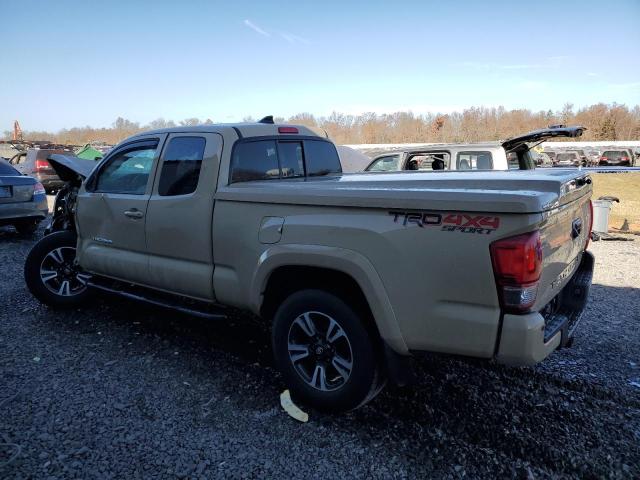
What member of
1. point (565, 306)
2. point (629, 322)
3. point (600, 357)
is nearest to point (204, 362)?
point (565, 306)

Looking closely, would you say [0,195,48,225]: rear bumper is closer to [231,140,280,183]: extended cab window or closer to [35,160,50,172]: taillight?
[231,140,280,183]: extended cab window

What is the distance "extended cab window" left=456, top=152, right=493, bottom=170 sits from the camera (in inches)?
288

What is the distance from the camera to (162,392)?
3279 mm

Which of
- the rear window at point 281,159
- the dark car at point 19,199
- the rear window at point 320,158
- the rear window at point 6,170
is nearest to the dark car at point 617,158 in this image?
the rear window at point 320,158

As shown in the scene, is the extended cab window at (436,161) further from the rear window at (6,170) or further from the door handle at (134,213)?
the rear window at (6,170)

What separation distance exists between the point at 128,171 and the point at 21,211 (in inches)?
212

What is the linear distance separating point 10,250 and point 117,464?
22.5 ft

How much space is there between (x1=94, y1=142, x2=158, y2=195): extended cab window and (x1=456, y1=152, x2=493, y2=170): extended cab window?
207 inches

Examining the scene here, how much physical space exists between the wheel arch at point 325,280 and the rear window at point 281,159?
86 centimetres

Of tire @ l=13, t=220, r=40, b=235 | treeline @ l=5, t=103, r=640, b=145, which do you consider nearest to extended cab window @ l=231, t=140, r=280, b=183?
tire @ l=13, t=220, r=40, b=235

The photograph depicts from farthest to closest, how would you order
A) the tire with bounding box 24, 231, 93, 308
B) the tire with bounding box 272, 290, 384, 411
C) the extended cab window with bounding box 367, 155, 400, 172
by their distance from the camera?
the extended cab window with bounding box 367, 155, 400, 172 < the tire with bounding box 24, 231, 93, 308 < the tire with bounding box 272, 290, 384, 411

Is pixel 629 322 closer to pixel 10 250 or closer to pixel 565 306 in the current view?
pixel 565 306

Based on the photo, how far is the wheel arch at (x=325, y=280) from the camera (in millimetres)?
2559

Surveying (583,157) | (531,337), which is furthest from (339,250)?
(583,157)
